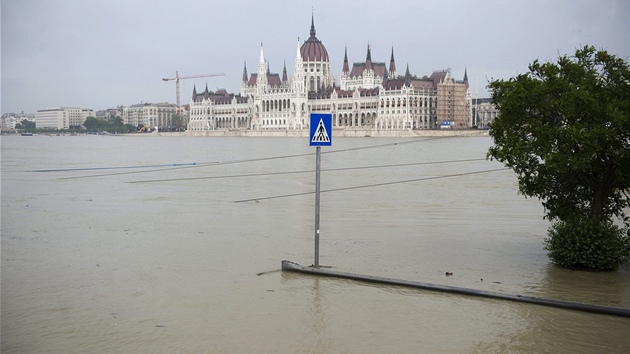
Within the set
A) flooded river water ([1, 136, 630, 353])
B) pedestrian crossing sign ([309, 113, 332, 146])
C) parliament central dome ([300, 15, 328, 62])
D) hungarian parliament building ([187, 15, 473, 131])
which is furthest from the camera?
parliament central dome ([300, 15, 328, 62])

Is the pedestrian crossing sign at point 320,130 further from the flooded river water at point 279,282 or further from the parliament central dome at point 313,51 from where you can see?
the parliament central dome at point 313,51

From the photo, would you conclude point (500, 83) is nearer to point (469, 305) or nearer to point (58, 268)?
point (469, 305)

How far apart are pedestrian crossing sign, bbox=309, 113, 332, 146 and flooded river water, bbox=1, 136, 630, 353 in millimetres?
1718

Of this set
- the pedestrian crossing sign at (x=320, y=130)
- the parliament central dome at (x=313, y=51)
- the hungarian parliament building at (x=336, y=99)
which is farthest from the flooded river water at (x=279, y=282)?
the parliament central dome at (x=313, y=51)

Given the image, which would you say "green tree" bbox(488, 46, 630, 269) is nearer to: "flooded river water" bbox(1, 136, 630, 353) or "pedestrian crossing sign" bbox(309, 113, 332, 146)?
"flooded river water" bbox(1, 136, 630, 353)

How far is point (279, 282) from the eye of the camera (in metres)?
8.08

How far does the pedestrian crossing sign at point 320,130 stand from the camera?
328 inches

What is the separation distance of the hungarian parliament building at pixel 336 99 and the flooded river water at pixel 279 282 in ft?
369

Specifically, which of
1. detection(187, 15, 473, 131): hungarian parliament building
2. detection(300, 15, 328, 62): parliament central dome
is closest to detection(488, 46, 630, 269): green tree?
detection(187, 15, 473, 131): hungarian parliament building

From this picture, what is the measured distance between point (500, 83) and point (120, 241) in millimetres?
6518

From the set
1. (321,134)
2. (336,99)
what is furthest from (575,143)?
(336,99)

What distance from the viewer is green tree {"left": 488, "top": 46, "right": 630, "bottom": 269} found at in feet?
27.8

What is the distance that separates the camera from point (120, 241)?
1102 centimetres

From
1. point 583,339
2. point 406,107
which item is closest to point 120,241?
point 583,339
